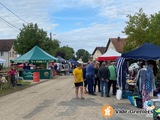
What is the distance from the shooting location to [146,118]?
34.0ft

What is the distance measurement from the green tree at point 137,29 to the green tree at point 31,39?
16443 mm

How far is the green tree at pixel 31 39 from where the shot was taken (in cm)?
5369

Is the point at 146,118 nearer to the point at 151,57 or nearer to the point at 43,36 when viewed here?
the point at 151,57

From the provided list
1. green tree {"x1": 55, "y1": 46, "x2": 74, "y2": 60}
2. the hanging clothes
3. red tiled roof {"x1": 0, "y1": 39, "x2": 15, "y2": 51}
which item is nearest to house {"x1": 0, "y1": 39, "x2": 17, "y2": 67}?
red tiled roof {"x1": 0, "y1": 39, "x2": 15, "y2": 51}

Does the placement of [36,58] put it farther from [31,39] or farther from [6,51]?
[6,51]

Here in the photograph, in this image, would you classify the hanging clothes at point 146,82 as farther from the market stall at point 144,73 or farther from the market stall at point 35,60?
the market stall at point 35,60

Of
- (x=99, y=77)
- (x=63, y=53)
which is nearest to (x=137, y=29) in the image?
(x=99, y=77)

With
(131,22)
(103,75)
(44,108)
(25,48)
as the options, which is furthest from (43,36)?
(44,108)

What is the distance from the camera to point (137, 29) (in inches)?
1640

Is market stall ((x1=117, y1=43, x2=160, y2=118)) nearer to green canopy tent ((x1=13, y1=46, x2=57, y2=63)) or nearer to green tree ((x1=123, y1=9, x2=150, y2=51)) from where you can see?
green canopy tent ((x1=13, y1=46, x2=57, y2=63))

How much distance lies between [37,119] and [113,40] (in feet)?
302

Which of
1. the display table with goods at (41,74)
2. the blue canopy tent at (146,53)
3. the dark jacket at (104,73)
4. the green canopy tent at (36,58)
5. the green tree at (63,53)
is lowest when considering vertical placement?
the display table with goods at (41,74)

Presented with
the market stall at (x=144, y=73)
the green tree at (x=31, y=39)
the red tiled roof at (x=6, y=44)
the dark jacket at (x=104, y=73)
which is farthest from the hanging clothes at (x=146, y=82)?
the red tiled roof at (x=6, y=44)

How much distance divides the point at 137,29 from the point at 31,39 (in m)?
19.1
